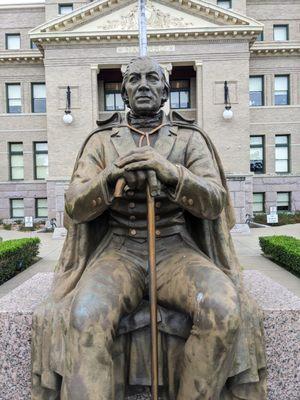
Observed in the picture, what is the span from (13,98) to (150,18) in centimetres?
1147

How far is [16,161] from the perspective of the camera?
29359mm

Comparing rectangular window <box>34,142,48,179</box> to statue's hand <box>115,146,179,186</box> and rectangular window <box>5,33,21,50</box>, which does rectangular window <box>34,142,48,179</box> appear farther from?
statue's hand <box>115,146,179,186</box>

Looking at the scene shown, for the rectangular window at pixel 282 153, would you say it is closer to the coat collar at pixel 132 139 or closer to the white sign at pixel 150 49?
the white sign at pixel 150 49

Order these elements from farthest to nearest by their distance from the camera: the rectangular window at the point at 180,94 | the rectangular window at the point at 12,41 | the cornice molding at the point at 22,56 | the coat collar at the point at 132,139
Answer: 1. the rectangular window at the point at 12,41
2. the cornice molding at the point at 22,56
3. the rectangular window at the point at 180,94
4. the coat collar at the point at 132,139

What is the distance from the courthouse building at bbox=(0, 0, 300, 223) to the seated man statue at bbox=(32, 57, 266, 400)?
17998mm

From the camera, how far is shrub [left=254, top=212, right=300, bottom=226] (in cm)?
2441

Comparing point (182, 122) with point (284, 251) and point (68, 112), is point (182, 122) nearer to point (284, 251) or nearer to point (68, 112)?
point (284, 251)

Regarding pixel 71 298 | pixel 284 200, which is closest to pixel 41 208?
pixel 284 200

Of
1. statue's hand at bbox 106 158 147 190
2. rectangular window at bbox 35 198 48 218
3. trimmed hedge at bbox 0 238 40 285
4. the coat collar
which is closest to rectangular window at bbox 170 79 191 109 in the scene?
rectangular window at bbox 35 198 48 218

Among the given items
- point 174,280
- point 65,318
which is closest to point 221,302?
point 174,280

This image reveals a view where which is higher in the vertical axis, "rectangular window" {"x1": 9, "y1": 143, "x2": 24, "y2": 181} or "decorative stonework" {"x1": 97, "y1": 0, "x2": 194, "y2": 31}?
"decorative stonework" {"x1": 97, "y1": 0, "x2": 194, "y2": 31}

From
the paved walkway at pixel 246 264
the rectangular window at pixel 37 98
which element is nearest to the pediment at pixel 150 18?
the rectangular window at pixel 37 98

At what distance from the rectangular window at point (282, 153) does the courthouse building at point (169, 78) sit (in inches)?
2.8

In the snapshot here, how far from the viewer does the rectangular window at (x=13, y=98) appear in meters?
29.3
